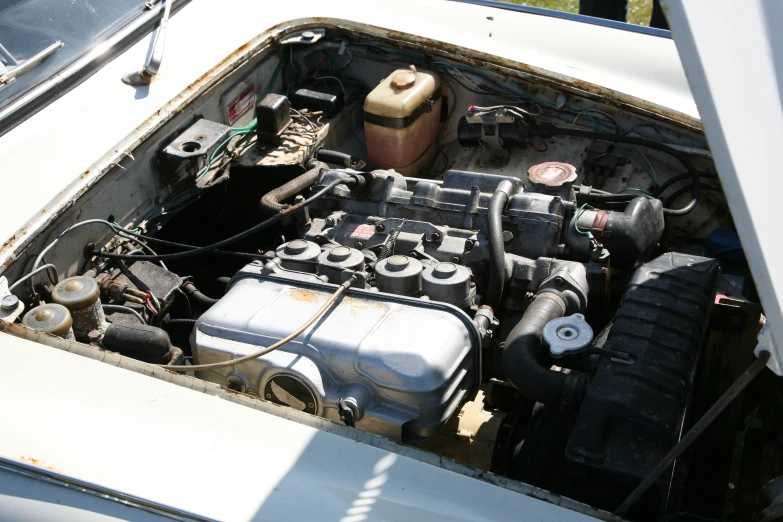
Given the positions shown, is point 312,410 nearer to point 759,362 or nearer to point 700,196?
point 759,362

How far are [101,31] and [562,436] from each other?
2071 mm

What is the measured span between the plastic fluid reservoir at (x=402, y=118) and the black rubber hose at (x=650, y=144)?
44 centimetres

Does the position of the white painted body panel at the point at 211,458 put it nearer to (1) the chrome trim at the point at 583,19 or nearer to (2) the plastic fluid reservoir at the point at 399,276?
(2) the plastic fluid reservoir at the point at 399,276

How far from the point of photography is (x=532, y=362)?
1.80 meters

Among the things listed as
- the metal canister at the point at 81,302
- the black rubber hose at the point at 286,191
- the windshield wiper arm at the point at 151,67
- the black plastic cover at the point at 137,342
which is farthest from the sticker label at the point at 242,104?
the black plastic cover at the point at 137,342

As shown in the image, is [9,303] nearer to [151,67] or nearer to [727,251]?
[151,67]

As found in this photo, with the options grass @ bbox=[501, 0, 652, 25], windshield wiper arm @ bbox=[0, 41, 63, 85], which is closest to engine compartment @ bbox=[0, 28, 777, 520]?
windshield wiper arm @ bbox=[0, 41, 63, 85]

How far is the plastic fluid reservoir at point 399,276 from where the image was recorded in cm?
202

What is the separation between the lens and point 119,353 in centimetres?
197

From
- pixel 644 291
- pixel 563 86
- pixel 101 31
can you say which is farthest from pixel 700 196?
pixel 101 31

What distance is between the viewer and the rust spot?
201 centimetres

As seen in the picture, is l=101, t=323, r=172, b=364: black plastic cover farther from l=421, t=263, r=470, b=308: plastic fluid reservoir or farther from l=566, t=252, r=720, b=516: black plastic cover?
l=566, t=252, r=720, b=516: black plastic cover

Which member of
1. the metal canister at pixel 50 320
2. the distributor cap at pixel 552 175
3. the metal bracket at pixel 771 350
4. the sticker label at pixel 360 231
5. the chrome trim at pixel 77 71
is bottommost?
the sticker label at pixel 360 231

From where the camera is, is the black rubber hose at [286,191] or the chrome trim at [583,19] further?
the chrome trim at [583,19]
